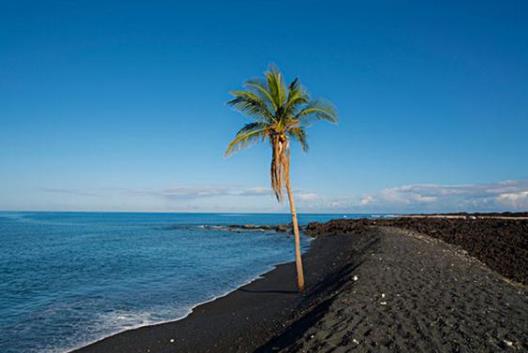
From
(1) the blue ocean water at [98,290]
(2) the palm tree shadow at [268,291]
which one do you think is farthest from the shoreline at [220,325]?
(1) the blue ocean water at [98,290]

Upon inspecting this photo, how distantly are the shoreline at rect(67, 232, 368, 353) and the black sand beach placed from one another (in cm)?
3

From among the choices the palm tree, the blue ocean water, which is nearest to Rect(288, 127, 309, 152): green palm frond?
the palm tree

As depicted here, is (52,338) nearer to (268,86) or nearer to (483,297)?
(268,86)

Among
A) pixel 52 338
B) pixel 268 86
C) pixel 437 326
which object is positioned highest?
pixel 268 86

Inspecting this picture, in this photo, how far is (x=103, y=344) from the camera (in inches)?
410

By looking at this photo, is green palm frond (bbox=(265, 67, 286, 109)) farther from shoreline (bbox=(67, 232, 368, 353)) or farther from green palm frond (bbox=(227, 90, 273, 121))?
shoreline (bbox=(67, 232, 368, 353))

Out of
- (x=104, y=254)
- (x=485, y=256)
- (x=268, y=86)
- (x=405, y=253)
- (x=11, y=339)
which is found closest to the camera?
(x=11, y=339)

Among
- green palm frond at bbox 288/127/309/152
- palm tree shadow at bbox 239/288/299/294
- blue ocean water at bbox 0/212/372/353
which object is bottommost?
blue ocean water at bbox 0/212/372/353

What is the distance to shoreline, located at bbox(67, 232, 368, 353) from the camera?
9.70 m

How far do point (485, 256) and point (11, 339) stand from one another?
77.7 feet

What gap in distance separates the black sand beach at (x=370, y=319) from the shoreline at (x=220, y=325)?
0.11ft

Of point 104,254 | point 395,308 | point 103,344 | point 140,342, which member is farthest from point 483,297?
point 104,254

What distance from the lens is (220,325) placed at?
11.3 meters

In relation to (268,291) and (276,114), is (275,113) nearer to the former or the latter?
(276,114)
